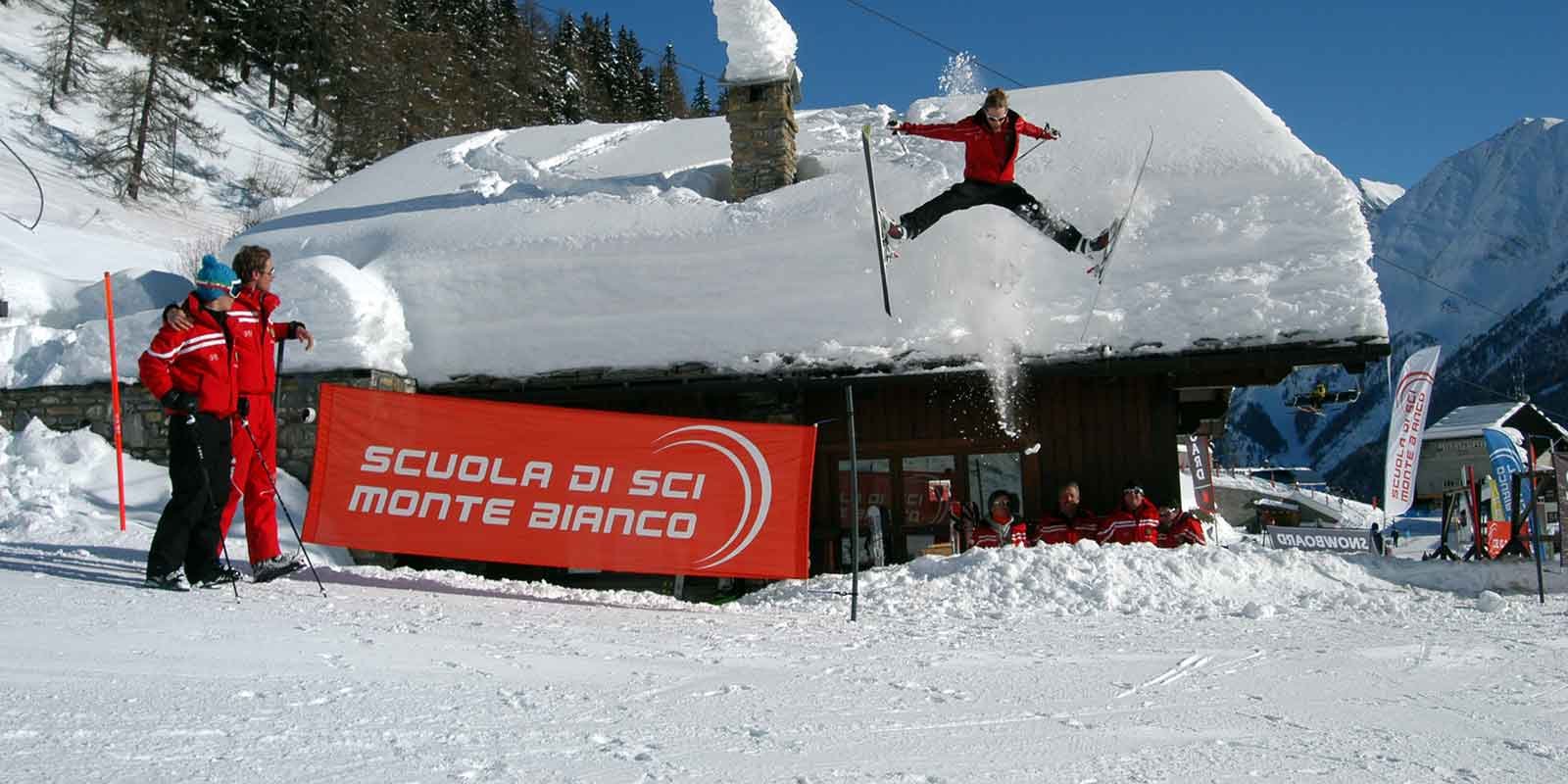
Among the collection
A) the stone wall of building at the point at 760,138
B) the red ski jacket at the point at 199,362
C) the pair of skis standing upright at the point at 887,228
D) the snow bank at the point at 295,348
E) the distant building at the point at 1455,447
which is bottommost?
the distant building at the point at 1455,447

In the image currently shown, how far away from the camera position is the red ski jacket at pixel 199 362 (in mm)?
5613

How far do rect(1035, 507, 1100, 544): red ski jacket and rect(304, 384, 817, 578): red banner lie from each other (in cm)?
317

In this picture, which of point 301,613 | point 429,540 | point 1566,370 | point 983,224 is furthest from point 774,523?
point 1566,370

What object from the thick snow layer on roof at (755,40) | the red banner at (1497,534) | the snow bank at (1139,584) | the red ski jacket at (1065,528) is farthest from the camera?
the red banner at (1497,534)

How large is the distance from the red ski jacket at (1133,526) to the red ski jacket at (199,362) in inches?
256

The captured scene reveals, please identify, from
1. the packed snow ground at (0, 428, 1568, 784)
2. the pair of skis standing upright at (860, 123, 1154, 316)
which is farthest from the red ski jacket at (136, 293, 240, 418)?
the pair of skis standing upright at (860, 123, 1154, 316)

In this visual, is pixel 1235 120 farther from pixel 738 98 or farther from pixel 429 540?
pixel 429 540

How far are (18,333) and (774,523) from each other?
325 inches

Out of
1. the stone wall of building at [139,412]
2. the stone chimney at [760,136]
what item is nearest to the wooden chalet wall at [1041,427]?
the stone chimney at [760,136]

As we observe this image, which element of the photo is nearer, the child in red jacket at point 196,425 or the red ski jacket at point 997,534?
the child in red jacket at point 196,425

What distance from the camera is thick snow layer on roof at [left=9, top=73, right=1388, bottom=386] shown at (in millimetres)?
9875

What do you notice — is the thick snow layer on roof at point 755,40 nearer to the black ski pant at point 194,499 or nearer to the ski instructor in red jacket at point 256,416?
the ski instructor in red jacket at point 256,416

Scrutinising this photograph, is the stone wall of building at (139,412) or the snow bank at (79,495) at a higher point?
the stone wall of building at (139,412)

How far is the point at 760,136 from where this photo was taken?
1252 cm
